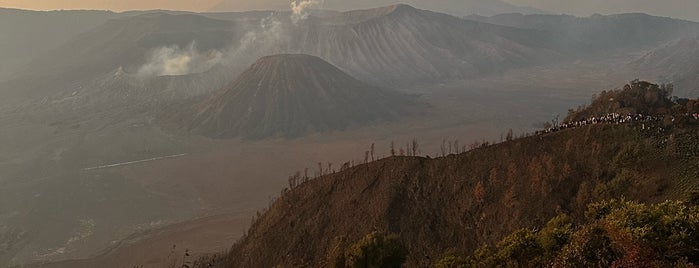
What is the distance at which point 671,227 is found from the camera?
74.2 ft

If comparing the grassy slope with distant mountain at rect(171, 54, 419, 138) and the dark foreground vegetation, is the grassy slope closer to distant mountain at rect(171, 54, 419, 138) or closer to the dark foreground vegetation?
the dark foreground vegetation

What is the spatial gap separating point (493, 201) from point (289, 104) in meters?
114

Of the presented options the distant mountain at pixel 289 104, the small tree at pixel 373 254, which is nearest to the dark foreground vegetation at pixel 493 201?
the small tree at pixel 373 254

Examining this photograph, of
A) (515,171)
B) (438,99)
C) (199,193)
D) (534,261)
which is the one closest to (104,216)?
(199,193)

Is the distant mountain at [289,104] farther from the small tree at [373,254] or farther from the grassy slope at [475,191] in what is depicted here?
the small tree at [373,254]

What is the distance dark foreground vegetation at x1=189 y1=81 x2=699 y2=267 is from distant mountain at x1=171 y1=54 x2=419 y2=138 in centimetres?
8797

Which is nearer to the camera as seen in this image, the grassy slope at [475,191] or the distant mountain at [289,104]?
the grassy slope at [475,191]

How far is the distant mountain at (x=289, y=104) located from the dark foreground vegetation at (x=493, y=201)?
88.0 m

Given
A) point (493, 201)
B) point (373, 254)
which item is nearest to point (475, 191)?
point (493, 201)

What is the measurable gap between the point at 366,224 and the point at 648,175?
2401 centimetres

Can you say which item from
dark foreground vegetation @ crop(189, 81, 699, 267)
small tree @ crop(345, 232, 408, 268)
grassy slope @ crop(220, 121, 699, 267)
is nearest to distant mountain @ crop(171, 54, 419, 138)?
dark foreground vegetation @ crop(189, 81, 699, 267)

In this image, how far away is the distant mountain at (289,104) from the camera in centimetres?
14612

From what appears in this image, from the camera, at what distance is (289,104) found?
15450 cm

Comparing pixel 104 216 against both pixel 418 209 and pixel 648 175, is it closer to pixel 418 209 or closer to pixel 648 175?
pixel 418 209
